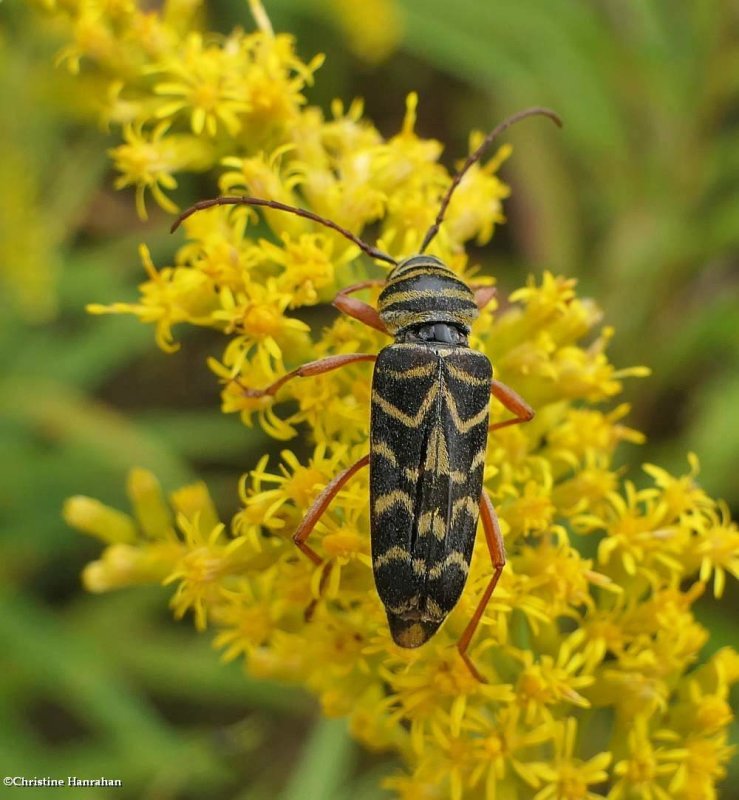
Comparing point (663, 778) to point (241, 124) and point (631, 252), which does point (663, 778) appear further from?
point (631, 252)

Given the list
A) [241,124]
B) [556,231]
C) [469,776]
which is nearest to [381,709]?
[469,776]

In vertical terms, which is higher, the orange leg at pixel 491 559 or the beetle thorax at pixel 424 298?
the beetle thorax at pixel 424 298

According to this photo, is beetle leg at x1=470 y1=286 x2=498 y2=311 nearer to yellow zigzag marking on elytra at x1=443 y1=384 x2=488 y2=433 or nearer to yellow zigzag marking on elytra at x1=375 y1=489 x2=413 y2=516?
yellow zigzag marking on elytra at x1=443 y1=384 x2=488 y2=433

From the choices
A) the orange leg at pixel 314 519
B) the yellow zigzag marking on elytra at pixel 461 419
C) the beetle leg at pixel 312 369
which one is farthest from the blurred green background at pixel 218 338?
the yellow zigzag marking on elytra at pixel 461 419

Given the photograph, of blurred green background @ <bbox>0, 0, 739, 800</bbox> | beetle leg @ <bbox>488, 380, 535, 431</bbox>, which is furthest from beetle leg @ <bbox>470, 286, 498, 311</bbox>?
blurred green background @ <bbox>0, 0, 739, 800</bbox>

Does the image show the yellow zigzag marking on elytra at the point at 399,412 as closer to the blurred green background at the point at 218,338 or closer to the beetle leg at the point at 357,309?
the beetle leg at the point at 357,309
